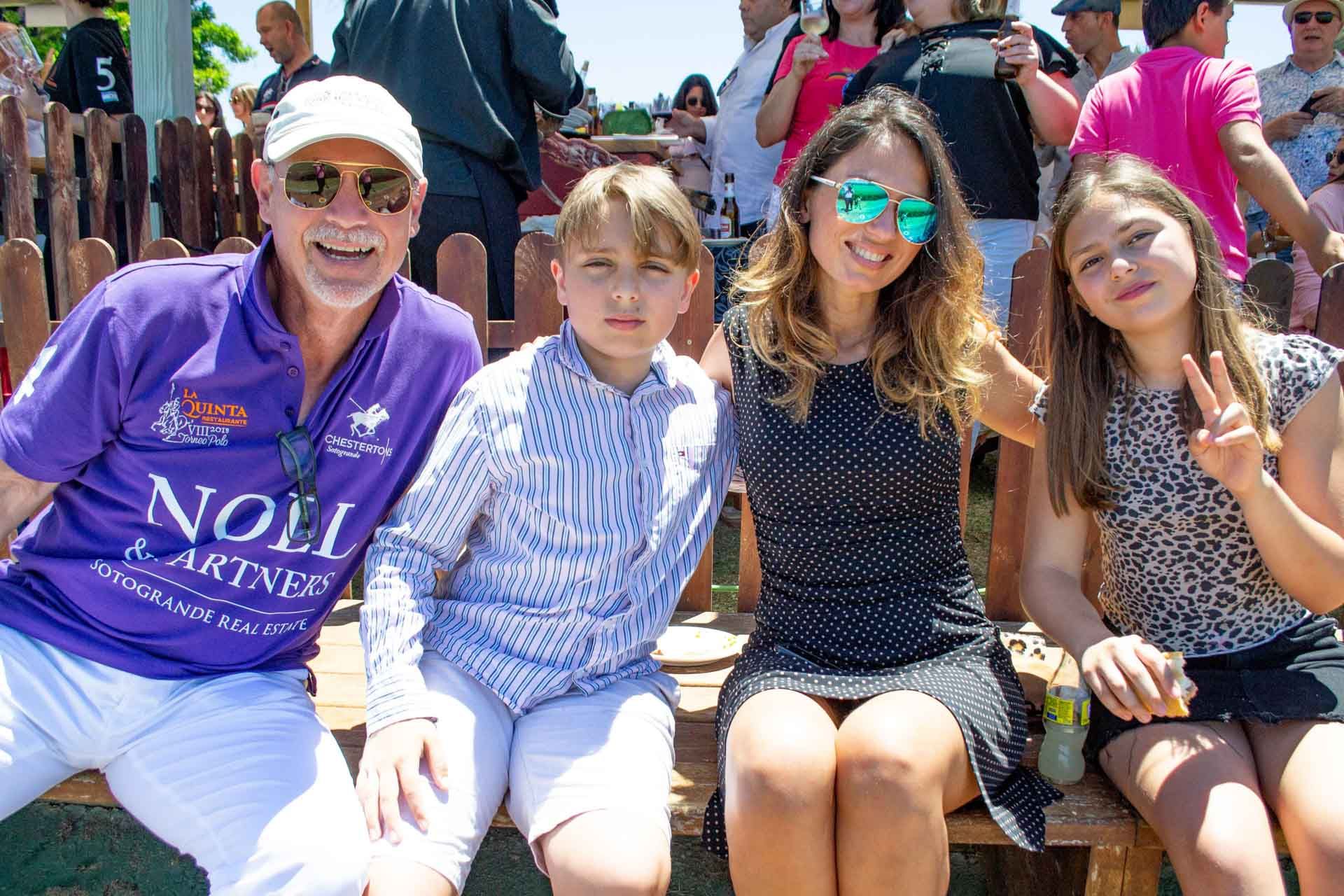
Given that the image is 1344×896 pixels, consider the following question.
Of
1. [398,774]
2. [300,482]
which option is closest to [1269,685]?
[398,774]

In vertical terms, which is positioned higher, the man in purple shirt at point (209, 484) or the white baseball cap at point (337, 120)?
the white baseball cap at point (337, 120)

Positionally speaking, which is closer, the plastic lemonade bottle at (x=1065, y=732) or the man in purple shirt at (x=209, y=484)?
the man in purple shirt at (x=209, y=484)

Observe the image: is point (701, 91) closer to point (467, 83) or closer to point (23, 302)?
point (467, 83)

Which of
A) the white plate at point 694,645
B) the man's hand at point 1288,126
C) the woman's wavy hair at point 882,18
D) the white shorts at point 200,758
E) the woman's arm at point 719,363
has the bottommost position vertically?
the white plate at point 694,645

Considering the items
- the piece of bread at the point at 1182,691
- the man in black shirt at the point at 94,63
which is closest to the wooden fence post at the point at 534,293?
the piece of bread at the point at 1182,691

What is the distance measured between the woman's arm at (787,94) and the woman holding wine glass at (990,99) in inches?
15.5

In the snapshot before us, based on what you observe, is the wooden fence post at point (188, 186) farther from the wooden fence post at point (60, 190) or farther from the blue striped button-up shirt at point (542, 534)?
the blue striped button-up shirt at point (542, 534)

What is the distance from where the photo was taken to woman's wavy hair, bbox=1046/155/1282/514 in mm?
2197

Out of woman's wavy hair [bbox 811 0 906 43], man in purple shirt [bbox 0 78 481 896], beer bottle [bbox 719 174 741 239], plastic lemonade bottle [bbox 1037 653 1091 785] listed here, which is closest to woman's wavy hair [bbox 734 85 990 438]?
plastic lemonade bottle [bbox 1037 653 1091 785]

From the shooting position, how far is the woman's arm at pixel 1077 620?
1.89 m

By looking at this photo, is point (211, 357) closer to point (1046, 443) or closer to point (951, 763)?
point (951, 763)

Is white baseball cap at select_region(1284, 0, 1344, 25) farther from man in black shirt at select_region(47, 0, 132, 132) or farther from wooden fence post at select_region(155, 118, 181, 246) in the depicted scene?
man in black shirt at select_region(47, 0, 132, 132)

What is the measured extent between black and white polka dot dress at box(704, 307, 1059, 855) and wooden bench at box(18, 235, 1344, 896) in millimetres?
115

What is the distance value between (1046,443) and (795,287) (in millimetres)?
656
